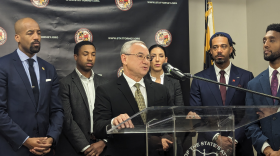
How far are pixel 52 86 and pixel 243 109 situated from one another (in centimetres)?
207

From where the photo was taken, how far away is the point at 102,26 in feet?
13.1

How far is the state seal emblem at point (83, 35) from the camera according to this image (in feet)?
12.7

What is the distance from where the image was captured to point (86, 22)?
394cm

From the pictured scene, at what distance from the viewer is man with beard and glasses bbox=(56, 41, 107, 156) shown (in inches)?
124

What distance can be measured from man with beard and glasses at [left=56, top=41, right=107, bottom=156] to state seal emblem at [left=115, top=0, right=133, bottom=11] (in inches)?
28.6

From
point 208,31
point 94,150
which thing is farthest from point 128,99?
point 208,31

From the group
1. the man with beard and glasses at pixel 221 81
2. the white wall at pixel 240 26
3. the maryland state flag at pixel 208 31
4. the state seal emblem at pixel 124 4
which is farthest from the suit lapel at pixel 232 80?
the state seal emblem at pixel 124 4

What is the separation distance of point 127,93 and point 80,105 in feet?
3.51

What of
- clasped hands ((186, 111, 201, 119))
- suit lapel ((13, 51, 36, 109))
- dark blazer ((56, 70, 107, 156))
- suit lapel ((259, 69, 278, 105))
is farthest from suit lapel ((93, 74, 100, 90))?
clasped hands ((186, 111, 201, 119))

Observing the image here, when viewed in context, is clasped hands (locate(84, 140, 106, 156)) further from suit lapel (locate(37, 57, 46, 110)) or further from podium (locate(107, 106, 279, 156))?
podium (locate(107, 106, 279, 156))

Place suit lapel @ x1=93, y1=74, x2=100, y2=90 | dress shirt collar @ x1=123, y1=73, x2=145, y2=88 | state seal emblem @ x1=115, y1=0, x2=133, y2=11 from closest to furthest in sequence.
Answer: dress shirt collar @ x1=123, y1=73, x2=145, y2=88
suit lapel @ x1=93, y1=74, x2=100, y2=90
state seal emblem @ x1=115, y1=0, x2=133, y2=11

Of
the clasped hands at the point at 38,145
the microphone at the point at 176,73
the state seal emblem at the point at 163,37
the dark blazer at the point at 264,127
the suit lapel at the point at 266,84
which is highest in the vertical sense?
the state seal emblem at the point at 163,37

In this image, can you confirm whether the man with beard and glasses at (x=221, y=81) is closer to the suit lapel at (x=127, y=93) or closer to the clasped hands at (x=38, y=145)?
the suit lapel at (x=127, y=93)

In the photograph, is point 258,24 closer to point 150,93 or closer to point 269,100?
point 269,100
